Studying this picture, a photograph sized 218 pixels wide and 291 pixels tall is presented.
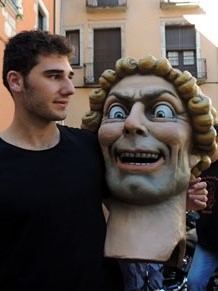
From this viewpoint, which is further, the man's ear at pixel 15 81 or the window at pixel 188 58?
the window at pixel 188 58

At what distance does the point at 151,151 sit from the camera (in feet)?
5.46

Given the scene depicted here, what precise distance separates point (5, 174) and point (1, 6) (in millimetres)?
6539

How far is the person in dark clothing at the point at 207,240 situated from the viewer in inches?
126

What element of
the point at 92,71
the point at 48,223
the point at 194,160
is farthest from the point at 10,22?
the point at 48,223

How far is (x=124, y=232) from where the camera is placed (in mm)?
1697

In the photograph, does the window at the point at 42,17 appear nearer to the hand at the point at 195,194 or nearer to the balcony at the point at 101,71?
the balcony at the point at 101,71

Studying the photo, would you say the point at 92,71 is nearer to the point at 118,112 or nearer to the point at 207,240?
the point at 207,240

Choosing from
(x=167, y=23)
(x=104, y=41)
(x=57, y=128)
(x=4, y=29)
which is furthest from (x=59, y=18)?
(x=57, y=128)

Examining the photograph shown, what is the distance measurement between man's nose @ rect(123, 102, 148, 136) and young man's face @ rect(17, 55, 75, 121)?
0.22 metres

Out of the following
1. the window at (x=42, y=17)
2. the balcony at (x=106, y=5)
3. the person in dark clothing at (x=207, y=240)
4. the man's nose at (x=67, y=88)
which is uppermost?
the balcony at (x=106, y=5)

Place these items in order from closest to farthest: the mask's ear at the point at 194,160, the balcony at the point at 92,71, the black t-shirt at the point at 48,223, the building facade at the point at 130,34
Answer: the black t-shirt at the point at 48,223, the mask's ear at the point at 194,160, the balcony at the point at 92,71, the building facade at the point at 130,34

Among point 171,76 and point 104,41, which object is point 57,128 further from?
point 104,41

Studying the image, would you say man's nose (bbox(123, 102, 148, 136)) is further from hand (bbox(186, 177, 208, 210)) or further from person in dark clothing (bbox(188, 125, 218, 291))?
person in dark clothing (bbox(188, 125, 218, 291))

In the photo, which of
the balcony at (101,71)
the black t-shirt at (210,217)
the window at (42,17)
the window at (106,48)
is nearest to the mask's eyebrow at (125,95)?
the black t-shirt at (210,217)
